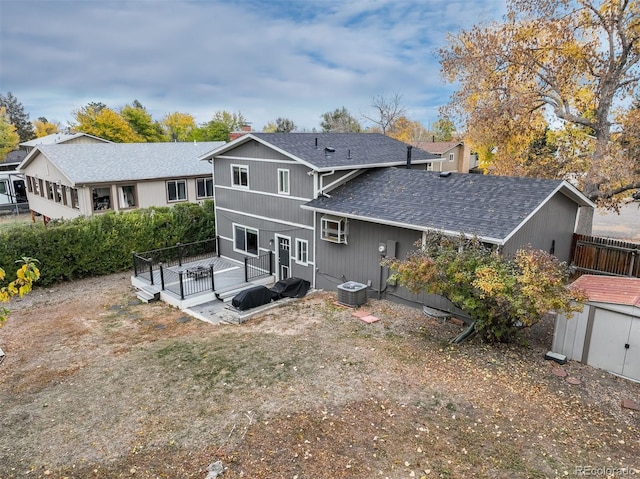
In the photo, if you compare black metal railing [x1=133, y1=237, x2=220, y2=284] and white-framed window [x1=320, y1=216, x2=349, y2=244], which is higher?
white-framed window [x1=320, y1=216, x2=349, y2=244]

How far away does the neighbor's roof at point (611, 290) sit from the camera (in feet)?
28.9

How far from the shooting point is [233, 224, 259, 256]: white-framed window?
18203 millimetres

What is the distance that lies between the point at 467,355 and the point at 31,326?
45.0 feet

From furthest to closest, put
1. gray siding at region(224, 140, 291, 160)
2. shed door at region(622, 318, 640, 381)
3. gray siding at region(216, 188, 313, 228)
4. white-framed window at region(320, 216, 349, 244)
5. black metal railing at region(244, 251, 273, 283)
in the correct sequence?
1. black metal railing at region(244, 251, 273, 283)
2. gray siding at region(224, 140, 291, 160)
3. gray siding at region(216, 188, 313, 228)
4. white-framed window at region(320, 216, 349, 244)
5. shed door at region(622, 318, 640, 381)

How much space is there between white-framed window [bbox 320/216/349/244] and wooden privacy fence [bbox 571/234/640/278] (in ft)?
30.7

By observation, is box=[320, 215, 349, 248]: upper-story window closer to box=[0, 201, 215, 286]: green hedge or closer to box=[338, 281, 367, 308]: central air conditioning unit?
box=[338, 281, 367, 308]: central air conditioning unit

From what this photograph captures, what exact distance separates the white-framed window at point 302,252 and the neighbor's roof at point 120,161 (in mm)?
10206

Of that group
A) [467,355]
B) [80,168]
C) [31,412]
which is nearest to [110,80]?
[80,168]

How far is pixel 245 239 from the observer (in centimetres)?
1856

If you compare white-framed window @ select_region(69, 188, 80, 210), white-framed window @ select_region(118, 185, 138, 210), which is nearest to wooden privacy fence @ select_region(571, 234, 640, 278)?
white-framed window @ select_region(118, 185, 138, 210)

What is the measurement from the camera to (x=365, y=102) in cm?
5153

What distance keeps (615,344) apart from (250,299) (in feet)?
32.9

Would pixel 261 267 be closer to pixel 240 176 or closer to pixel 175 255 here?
pixel 240 176

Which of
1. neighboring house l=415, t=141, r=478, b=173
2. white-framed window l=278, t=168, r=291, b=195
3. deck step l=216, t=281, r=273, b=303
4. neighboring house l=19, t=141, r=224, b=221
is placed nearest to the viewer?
deck step l=216, t=281, r=273, b=303
